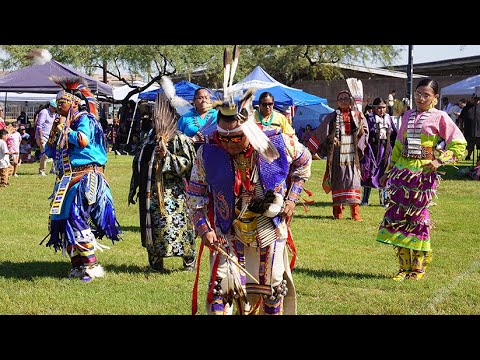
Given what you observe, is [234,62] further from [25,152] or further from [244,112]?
[25,152]

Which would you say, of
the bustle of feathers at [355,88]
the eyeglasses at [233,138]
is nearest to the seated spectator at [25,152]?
the bustle of feathers at [355,88]

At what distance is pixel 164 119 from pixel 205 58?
2488 centimetres

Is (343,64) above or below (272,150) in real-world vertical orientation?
above

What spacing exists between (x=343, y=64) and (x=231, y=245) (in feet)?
95.5

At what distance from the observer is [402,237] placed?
19.9 feet

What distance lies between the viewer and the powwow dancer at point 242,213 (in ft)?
13.3

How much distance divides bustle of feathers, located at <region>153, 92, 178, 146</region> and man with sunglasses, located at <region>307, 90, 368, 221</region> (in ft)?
9.68

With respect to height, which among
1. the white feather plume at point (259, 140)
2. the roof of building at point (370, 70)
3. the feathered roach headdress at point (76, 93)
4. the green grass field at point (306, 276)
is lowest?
the green grass field at point (306, 276)

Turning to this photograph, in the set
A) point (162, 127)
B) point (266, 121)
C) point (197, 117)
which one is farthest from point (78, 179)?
point (266, 121)

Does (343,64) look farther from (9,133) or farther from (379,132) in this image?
(379,132)

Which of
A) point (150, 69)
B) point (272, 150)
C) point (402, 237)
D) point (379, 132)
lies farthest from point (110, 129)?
point (272, 150)

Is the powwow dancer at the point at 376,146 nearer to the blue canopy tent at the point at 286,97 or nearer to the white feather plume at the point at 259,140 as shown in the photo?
the white feather plume at the point at 259,140

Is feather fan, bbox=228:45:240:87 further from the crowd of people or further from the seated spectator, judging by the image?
the seated spectator

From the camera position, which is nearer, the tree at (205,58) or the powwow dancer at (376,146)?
the powwow dancer at (376,146)
